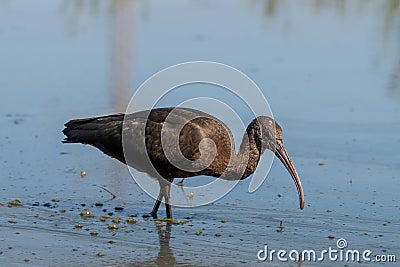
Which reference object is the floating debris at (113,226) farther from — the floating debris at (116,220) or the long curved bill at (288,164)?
the long curved bill at (288,164)

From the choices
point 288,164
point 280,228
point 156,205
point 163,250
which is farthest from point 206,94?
point 163,250

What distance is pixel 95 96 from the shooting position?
9695mm

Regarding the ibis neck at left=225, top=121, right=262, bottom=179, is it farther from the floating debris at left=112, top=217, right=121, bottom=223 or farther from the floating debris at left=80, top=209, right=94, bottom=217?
the floating debris at left=80, top=209, right=94, bottom=217

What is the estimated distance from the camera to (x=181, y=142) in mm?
6660

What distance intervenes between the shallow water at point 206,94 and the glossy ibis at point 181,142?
0.29 meters

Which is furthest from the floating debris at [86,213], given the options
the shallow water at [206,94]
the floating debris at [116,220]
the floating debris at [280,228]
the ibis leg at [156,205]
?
the floating debris at [280,228]

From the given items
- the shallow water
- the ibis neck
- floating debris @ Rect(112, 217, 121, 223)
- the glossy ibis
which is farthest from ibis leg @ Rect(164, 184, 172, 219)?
the ibis neck

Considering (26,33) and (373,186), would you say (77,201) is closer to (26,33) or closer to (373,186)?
(373,186)

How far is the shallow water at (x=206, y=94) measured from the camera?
6.18 meters

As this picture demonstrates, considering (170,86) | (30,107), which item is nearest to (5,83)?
(30,107)

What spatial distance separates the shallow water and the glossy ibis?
29 centimetres

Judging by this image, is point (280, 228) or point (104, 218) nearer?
point (280, 228)

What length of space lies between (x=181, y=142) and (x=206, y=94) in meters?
3.05

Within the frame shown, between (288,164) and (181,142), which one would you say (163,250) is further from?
(288,164)
